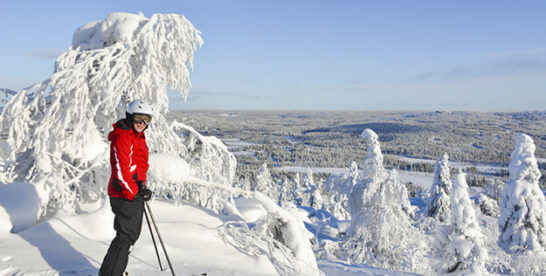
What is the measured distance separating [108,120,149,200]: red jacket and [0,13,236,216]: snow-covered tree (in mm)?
2651

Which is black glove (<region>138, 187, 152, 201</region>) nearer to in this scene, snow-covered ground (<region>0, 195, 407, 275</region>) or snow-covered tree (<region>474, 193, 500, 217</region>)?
snow-covered ground (<region>0, 195, 407, 275</region>)

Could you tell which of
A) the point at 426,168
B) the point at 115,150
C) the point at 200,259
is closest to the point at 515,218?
the point at 200,259

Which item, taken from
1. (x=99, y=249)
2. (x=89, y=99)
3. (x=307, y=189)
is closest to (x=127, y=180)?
(x=99, y=249)

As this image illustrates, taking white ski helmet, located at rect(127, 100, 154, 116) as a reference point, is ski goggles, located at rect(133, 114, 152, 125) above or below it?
below

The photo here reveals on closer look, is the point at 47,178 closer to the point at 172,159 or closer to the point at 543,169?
the point at 172,159

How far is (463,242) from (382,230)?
3820 millimetres

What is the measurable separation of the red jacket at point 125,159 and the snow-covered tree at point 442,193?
30.6 m

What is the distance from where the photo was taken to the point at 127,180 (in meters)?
3.99

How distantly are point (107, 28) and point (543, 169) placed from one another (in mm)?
176167

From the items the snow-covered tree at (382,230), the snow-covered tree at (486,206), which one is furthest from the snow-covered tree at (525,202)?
the snow-covered tree at (486,206)

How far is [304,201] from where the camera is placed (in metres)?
59.5

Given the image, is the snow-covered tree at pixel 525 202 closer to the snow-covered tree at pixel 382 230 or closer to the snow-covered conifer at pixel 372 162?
the snow-covered tree at pixel 382 230

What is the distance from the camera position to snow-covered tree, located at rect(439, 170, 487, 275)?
11.7m

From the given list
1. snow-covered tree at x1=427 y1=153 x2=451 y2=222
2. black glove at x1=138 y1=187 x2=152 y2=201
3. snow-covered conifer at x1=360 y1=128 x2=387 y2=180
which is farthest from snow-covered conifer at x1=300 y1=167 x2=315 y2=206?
black glove at x1=138 y1=187 x2=152 y2=201
